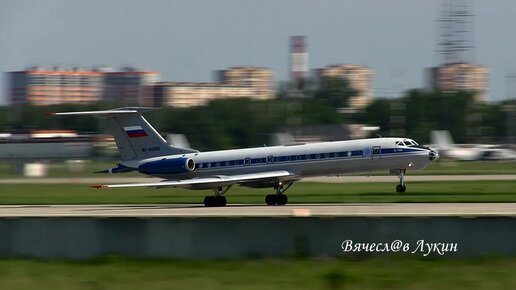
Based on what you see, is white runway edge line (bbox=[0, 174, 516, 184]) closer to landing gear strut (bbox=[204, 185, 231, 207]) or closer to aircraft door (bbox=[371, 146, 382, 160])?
aircraft door (bbox=[371, 146, 382, 160])

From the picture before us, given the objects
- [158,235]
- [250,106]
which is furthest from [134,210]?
[250,106]

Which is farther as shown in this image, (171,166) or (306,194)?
(306,194)

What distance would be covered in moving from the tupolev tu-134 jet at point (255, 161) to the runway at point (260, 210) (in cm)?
120

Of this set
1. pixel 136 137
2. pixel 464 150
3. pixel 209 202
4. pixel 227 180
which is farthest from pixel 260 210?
pixel 464 150

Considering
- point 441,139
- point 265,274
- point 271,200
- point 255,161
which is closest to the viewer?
point 265,274

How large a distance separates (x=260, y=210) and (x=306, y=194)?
32.2 ft

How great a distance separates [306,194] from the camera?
45.8m

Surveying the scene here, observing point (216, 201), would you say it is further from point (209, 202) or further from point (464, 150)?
point (464, 150)

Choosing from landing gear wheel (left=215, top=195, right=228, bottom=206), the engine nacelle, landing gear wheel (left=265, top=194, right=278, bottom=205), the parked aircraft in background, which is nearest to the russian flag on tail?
the engine nacelle

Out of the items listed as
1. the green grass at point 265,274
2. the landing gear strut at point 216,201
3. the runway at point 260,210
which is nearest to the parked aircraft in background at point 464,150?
the landing gear strut at point 216,201

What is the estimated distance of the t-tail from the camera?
141 feet

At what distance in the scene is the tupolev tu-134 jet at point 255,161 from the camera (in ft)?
133

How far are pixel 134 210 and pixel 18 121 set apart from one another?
65.0 metres

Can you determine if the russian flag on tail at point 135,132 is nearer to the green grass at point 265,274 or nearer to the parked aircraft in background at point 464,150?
the green grass at point 265,274
